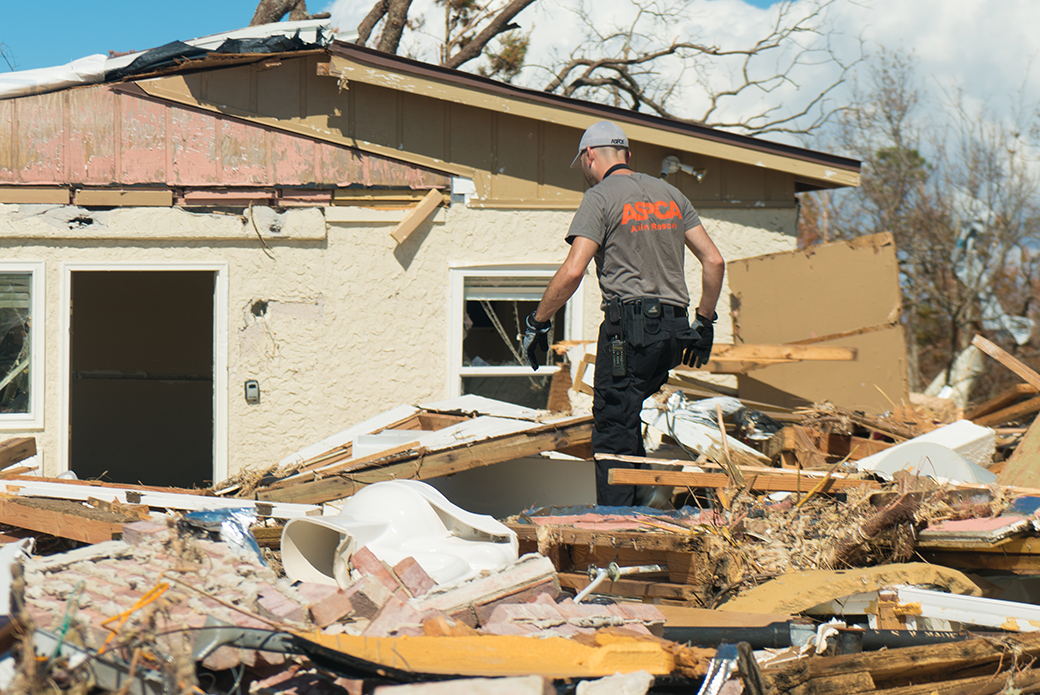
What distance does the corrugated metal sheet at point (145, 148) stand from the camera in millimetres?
5902

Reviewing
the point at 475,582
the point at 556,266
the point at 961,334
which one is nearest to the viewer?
the point at 475,582

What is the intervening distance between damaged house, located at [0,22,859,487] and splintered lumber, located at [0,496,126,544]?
219cm

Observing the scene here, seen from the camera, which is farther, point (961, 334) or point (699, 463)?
point (961, 334)

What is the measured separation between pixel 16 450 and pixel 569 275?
3856 millimetres

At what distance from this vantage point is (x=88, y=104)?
5.93 meters

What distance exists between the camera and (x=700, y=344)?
4.32 meters

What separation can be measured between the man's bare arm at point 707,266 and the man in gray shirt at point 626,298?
0.18m

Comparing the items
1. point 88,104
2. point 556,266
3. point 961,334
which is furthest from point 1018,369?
point 961,334

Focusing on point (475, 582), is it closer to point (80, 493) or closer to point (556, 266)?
point (80, 493)

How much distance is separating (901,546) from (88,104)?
602 centimetres

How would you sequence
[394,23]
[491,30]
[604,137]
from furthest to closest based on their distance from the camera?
[491,30] < [394,23] < [604,137]

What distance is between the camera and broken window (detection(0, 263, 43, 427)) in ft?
19.4

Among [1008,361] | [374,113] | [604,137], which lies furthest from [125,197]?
[1008,361]

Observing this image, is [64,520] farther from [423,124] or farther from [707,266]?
[423,124]
